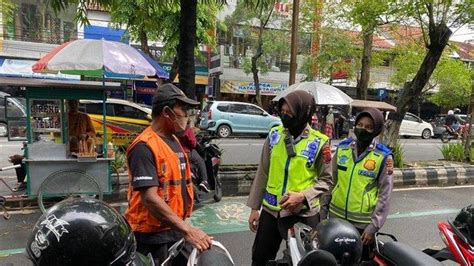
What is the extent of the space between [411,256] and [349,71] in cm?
1800

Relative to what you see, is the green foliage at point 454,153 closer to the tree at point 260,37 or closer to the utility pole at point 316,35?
the utility pole at point 316,35

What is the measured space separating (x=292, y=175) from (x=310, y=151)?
0.19 metres

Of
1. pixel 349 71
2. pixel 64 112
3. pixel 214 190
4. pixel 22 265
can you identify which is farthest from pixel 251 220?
pixel 349 71

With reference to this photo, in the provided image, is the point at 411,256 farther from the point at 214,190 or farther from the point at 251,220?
the point at 214,190

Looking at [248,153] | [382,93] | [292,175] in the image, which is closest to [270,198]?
[292,175]

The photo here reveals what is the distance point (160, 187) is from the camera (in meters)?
1.94

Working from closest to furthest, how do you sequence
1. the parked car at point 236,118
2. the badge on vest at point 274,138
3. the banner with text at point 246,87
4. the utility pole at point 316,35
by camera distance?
the badge on vest at point 274,138 < the parked car at point 236,118 < the utility pole at point 316,35 < the banner with text at point 246,87

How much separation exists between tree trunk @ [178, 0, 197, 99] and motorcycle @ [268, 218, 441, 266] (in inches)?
154

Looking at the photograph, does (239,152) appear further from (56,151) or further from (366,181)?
(366,181)

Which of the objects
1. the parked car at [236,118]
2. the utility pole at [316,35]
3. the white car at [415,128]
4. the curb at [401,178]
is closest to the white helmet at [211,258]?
the curb at [401,178]

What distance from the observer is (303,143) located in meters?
2.49

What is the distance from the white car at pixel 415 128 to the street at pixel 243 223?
1384 cm

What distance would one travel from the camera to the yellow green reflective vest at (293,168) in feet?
8.07

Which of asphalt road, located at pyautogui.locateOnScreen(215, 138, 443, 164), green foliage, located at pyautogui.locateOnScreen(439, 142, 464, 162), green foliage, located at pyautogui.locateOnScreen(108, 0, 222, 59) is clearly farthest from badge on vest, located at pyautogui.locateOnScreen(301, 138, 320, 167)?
green foliage, located at pyautogui.locateOnScreen(439, 142, 464, 162)
